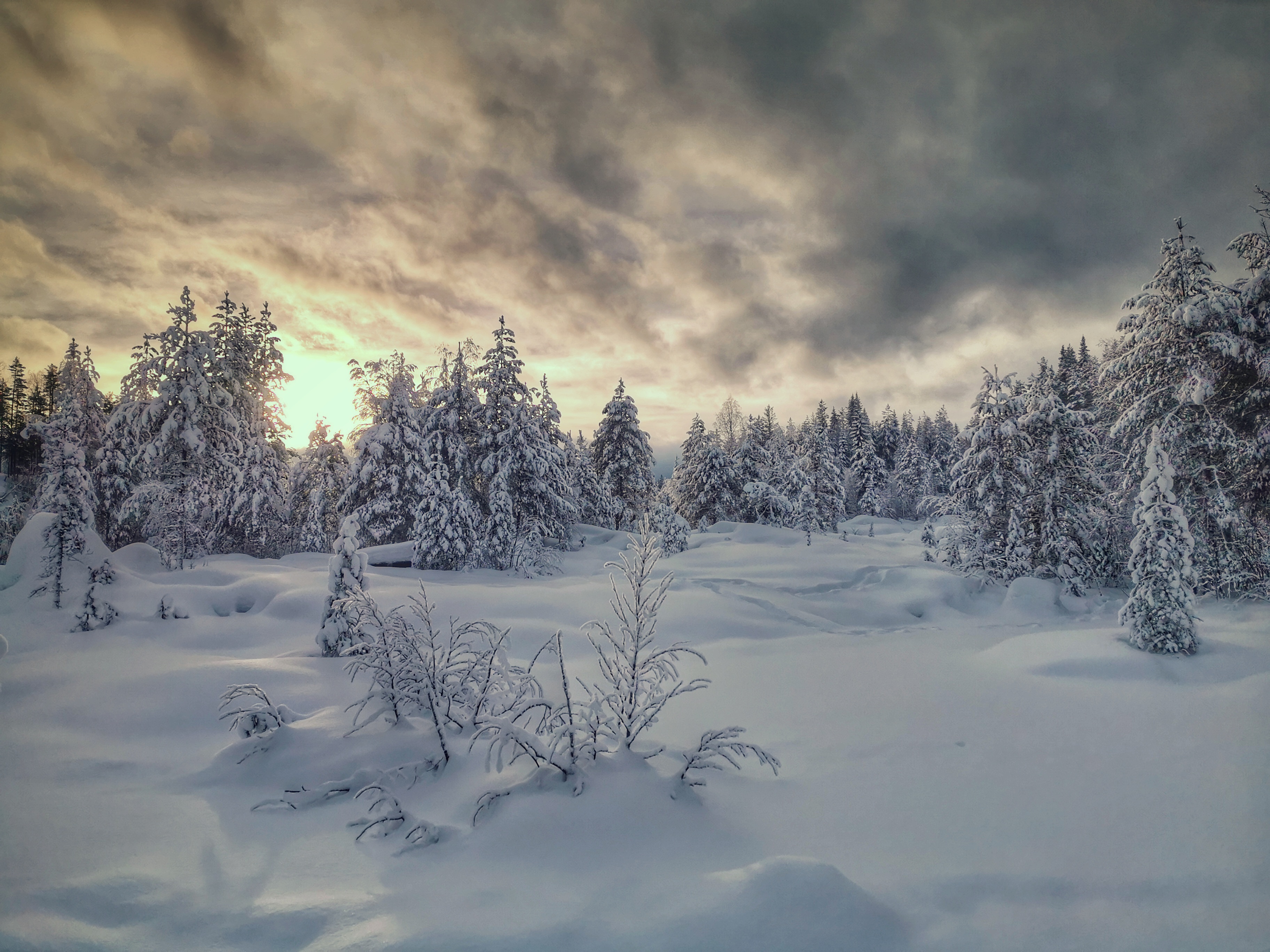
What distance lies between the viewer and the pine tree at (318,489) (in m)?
22.8

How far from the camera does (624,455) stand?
3092cm

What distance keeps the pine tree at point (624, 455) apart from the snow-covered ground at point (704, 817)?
21896 millimetres

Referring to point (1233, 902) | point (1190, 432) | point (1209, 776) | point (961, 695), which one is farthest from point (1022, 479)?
point (1233, 902)

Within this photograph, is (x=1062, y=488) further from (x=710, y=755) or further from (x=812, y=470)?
(x=812, y=470)

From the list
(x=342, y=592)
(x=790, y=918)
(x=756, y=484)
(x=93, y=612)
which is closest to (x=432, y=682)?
(x=790, y=918)

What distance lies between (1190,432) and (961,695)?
12539mm

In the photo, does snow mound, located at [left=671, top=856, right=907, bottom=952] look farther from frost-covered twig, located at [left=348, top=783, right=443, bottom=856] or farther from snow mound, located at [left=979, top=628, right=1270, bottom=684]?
snow mound, located at [left=979, top=628, right=1270, bottom=684]

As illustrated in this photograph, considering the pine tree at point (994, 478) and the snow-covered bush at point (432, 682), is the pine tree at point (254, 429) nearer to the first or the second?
the snow-covered bush at point (432, 682)

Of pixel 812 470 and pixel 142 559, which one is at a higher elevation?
pixel 812 470

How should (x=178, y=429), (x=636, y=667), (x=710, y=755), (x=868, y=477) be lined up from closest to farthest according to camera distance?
1. (x=710, y=755)
2. (x=636, y=667)
3. (x=178, y=429)
4. (x=868, y=477)

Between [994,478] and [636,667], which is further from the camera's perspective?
[994,478]

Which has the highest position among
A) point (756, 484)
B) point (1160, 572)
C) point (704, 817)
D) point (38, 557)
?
point (756, 484)

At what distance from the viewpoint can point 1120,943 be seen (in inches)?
116

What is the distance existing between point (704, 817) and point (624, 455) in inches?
1067
